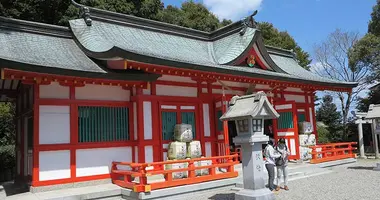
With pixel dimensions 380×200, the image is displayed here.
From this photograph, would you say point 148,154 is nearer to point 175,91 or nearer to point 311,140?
point 175,91

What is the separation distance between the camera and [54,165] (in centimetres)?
922

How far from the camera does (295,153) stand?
13922 mm

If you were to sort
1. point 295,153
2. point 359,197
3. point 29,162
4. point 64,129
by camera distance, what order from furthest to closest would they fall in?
point 295,153 < point 29,162 < point 64,129 < point 359,197

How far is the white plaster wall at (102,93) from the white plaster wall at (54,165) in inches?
68.9

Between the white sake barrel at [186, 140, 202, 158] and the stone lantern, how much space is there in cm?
290

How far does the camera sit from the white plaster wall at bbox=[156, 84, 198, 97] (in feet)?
36.6

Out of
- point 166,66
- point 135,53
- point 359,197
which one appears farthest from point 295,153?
point 135,53

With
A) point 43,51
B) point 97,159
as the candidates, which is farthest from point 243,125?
point 43,51

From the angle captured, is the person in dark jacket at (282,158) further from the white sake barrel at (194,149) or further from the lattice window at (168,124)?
the lattice window at (168,124)

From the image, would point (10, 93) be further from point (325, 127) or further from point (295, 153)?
point (325, 127)

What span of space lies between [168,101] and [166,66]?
1.74 m

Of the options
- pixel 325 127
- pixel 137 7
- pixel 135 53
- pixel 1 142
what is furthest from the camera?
pixel 325 127

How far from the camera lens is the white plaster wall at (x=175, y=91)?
11.2 meters

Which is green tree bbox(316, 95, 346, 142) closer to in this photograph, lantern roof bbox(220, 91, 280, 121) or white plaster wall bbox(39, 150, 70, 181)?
lantern roof bbox(220, 91, 280, 121)
